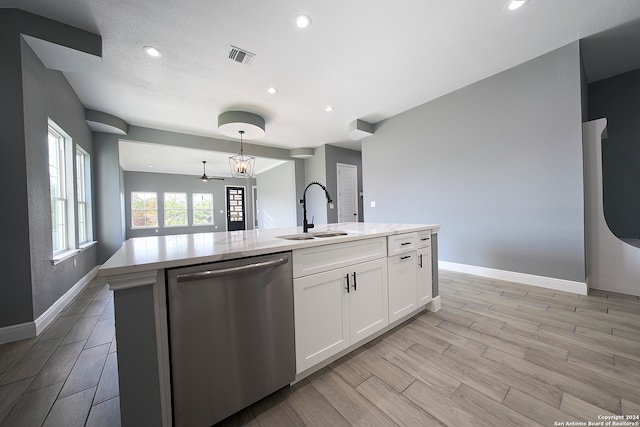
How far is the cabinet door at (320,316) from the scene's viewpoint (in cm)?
134

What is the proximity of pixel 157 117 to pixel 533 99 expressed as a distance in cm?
581

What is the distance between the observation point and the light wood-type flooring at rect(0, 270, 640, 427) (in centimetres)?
117

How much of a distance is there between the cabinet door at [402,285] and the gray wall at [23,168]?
321 centimetres

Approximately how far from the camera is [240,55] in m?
2.55

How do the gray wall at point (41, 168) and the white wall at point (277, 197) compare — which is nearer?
the gray wall at point (41, 168)

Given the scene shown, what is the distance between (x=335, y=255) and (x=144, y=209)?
9439 millimetres

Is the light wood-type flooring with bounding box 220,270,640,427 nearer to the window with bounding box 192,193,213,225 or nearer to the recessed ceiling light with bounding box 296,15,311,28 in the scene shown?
the recessed ceiling light with bounding box 296,15,311,28

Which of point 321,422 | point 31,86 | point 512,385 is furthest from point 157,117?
point 512,385

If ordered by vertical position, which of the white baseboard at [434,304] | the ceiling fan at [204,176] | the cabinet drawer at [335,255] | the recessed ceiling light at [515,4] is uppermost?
the recessed ceiling light at [515,4]

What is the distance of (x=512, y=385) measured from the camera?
1332 mm

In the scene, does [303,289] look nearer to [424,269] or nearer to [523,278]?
[424,269]

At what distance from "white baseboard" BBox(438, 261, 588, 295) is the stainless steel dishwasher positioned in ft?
10.7

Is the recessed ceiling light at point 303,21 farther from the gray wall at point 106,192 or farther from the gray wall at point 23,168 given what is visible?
the gray wall at point 106,192

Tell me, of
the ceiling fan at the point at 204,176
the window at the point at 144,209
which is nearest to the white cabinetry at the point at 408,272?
the ceiling fan at the point at 204,176
